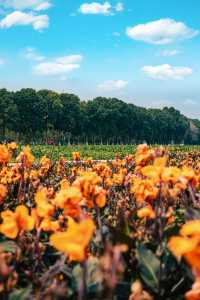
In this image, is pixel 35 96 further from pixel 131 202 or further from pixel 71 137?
pixel 131 202

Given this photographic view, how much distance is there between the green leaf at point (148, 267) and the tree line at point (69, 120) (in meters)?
77.1

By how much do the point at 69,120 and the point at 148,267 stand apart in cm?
8867

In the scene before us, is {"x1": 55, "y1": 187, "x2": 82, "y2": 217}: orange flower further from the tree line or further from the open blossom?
the tree line

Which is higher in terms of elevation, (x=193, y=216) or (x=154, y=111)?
(x=154, y=111)

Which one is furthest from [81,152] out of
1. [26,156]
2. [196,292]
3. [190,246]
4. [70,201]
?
[190,246]

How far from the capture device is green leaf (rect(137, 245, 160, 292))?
1697 millimetres

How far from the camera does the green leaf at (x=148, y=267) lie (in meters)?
1.70

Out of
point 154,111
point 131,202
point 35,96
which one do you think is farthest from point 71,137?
point 131,202

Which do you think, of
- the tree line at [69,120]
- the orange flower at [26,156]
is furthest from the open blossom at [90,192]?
the tree line at [69,120]

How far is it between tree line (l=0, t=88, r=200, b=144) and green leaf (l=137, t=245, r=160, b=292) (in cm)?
7711

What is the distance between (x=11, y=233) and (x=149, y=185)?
96 centimetres

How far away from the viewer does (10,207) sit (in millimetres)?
3385

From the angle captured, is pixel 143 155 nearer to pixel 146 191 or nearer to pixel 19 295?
pixel 146 191

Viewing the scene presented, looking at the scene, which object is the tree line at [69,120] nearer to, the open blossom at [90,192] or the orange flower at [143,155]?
the orange flower at [143,155]
